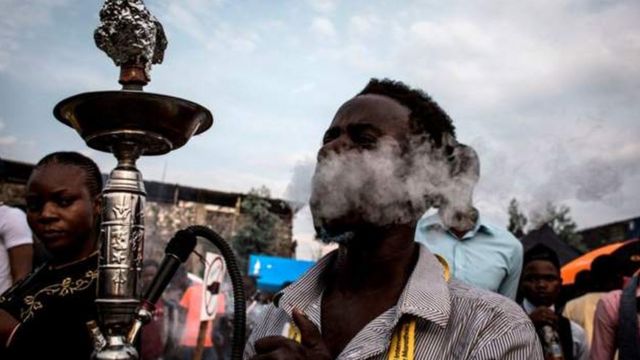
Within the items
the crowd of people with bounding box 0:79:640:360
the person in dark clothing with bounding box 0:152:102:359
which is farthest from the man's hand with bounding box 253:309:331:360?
the person in dark clothing with bounding box 0:152:102:359

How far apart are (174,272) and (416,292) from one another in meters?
0.64

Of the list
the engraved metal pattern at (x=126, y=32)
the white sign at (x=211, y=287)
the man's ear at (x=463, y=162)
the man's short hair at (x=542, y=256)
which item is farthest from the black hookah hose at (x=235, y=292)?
the white sign at (x=211, y=287)

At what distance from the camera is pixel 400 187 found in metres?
1.83

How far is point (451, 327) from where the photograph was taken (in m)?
1.55

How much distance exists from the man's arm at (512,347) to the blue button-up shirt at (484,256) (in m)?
1.80

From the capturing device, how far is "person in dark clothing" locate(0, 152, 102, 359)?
2.03m

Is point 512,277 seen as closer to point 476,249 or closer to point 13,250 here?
point 476,249

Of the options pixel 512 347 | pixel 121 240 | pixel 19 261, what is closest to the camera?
pixel 121 240

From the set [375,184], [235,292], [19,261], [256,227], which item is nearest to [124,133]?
[235,292]

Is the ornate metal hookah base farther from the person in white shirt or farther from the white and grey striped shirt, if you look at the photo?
the person in white shirt

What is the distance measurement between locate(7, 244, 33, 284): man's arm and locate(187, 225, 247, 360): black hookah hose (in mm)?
1976

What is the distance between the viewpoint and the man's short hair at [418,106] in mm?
1905

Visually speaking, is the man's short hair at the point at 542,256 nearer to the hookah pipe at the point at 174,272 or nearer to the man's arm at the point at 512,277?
the man's arm at the point at 512,277

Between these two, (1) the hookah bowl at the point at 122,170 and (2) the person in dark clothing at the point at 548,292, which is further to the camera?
(2) the person in dark clothing at the point at 548,292
